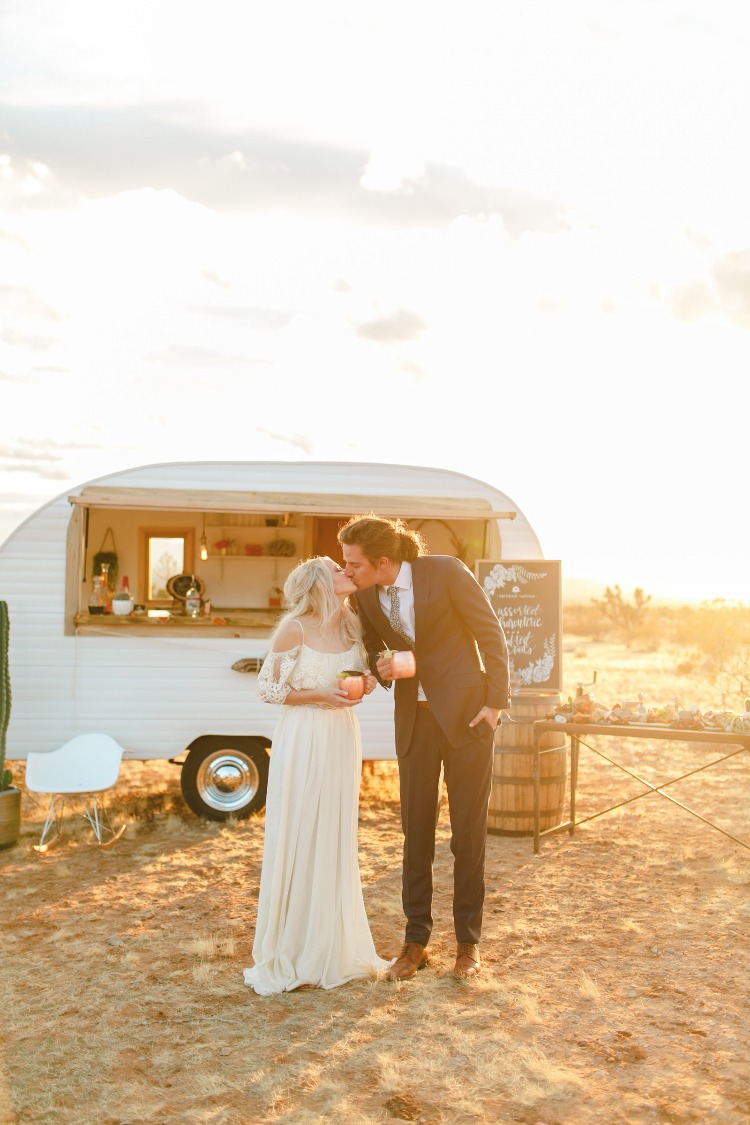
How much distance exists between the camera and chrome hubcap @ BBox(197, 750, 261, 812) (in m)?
7.52

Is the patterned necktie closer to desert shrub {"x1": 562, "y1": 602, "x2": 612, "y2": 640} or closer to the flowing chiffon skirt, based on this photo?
the flowing chiffon skirt

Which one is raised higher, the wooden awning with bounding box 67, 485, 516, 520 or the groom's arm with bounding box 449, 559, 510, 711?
the wooden awning with bounding box 67, 485, 516, 520

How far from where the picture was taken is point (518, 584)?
7.54 meters

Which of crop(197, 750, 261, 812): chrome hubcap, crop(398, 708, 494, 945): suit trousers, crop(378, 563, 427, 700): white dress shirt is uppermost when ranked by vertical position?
crop(378, 563, 427, 700): white dress shirt

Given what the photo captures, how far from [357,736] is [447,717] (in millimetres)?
409

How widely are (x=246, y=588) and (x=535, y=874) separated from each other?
5.32 metres

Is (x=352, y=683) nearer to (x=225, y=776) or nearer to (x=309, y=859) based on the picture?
(x=309, y=859)

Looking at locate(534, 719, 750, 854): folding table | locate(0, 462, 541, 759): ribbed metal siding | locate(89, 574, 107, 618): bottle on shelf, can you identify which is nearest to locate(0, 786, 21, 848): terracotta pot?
locate(0, 462, 541, 759): ribbed metal siding

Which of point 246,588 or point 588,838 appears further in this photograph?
point 246,588

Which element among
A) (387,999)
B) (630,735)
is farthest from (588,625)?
(387,999)

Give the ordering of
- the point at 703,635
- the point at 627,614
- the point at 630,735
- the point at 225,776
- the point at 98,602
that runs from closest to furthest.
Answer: the point at 630,735, the point at 225,776, the point at 98,602, the point at 703,635, the point at 627,614

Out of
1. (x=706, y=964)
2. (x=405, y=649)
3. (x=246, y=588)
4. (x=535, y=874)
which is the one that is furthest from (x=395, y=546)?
(x=246, y=588)

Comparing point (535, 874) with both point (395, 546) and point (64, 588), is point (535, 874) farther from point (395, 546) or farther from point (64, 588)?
point (64, 588)

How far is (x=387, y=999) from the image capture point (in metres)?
4.24
